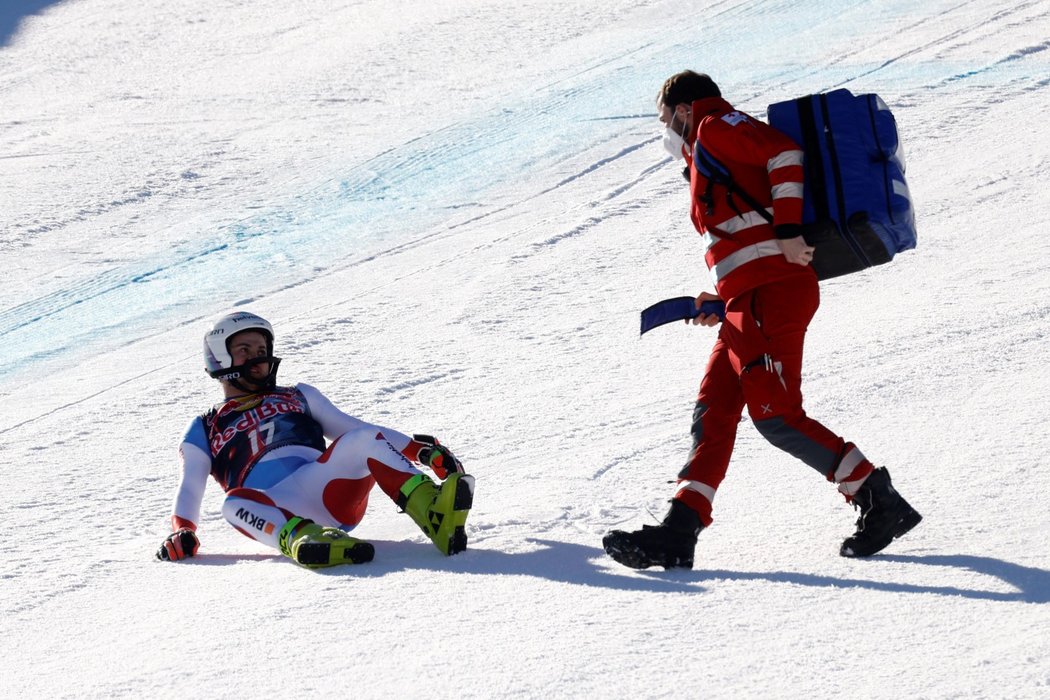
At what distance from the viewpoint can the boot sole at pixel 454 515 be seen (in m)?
4.64

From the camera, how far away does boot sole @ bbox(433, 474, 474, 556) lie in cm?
464

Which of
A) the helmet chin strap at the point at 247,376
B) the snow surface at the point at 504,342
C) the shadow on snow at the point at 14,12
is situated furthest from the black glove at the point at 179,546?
the shadow on snow at the point at 14,12

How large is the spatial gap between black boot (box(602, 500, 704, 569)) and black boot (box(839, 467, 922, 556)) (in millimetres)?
473

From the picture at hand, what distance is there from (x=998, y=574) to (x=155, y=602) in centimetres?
253

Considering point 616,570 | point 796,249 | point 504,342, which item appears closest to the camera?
point 796,249

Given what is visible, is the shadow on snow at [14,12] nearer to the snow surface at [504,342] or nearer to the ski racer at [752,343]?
the snow surface at [504,342]

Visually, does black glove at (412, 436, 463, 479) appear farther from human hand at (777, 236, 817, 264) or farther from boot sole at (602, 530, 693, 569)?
human hand at (777, 236, 817, 264)

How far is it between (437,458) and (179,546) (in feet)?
3.13

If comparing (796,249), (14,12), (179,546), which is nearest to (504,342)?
(179,546)

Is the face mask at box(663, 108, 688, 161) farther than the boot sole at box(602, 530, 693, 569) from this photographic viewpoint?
Yes

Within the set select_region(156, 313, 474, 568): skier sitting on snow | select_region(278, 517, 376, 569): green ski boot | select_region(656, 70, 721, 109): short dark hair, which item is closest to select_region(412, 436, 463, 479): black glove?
select_region(156, 313, 474, 568): skier sitting on snow

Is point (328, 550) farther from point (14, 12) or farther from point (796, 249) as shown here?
point (14, 12)

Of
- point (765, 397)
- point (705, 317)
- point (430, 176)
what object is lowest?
point (765, 397)

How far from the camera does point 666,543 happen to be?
420 centimetres
